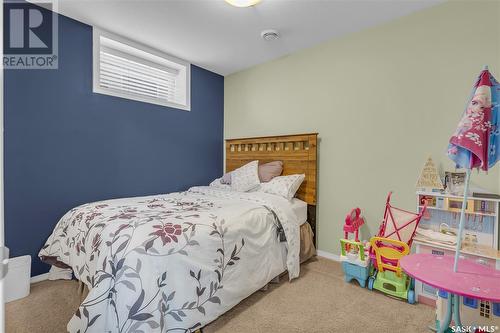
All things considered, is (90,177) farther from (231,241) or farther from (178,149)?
(231,241)

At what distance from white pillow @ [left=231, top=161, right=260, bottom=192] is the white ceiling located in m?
1.49

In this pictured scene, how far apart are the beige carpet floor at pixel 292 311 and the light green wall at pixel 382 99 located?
78cm

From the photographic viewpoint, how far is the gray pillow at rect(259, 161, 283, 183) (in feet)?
10.00

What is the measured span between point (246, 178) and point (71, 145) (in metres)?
1.88

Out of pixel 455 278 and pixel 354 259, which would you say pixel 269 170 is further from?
pixel 455 278

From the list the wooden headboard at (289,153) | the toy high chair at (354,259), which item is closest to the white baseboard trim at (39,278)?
the wooden headboard at (289,153)

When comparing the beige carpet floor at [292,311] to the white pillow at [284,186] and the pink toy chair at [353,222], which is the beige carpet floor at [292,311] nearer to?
the pink toy chair at [353,222]

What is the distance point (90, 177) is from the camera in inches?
101

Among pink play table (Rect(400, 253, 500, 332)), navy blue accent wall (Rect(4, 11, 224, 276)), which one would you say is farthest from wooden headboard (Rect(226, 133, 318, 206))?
pink play table (Rect(400, 253, 500, 332))

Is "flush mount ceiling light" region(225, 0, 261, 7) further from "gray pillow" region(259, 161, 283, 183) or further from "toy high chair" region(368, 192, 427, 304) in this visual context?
"toy high chair" region(368, 192, 427, 304)

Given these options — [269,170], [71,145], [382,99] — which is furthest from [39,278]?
[382,99]

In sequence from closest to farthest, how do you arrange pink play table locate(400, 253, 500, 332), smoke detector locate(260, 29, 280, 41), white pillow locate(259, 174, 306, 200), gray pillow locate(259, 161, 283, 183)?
pink play table locate(400, 253, 500, 332) → smoke detector locate(260, 29, 280, 41) → white pillow locate(259, 174, 306, 200) → gray pillow locate(259, 161, 283, 183)

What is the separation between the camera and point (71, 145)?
8.02 ft

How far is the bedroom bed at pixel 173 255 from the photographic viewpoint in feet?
4.20
